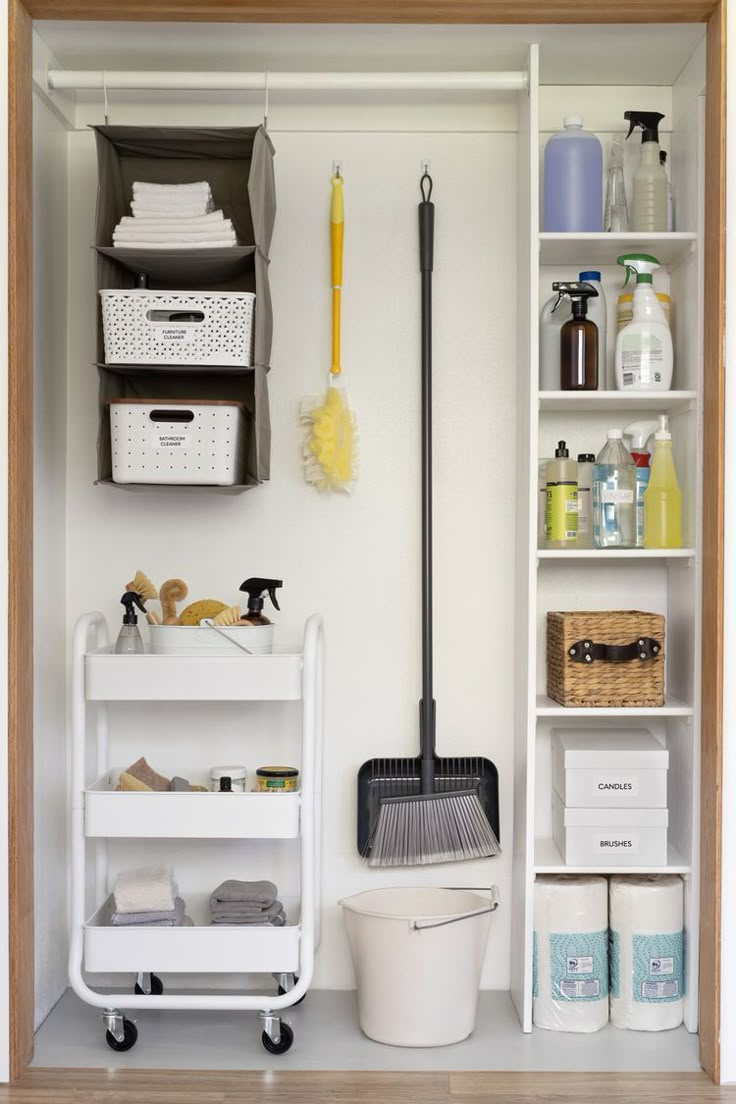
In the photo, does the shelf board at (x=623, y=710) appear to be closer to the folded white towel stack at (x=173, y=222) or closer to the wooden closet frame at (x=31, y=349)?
the wooden closet frame at (x=31, y=349)

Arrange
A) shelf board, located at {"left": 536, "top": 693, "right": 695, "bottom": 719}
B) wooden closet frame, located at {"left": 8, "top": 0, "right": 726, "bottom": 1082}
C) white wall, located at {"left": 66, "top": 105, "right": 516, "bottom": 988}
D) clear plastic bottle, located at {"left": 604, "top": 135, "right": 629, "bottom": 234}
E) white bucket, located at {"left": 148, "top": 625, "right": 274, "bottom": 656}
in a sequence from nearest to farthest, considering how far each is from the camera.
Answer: wooden closet frame, located at {"left": 8, "top": 0, "right": 726, "bottom": 1082} < white bucket, located at {"left": 148, "top": 625, "right": 274, "bottom": 656} < shelf board, located at {"left": 536, "top": 693, "right": 695, "bottom": 719} < clear plastic bottle, located at {"left": 604, "top": 135, "right": 629, "bottom": 234} < white wall, located at {"left": 66, "top": 105, "right": 516, "bottom": 988}

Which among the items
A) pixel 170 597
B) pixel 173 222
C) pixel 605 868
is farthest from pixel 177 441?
pixel 605 868

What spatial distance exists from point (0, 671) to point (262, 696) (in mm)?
504

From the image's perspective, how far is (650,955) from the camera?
2.38m

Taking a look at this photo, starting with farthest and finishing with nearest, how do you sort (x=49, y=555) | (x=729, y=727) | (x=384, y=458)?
(x=384, y=458) < (x=49, y=555) < (x=729, y=727)

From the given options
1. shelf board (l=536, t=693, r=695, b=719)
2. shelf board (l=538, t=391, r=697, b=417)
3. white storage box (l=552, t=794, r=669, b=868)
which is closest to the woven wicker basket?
shelf board (l=536, t=693, r=695, b=719)

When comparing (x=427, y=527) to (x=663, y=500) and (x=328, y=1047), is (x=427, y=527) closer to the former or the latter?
(x=663, y=500)

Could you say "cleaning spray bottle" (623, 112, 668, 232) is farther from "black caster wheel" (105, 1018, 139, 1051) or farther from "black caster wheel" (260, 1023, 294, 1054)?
"black caster wheel" (105, 1018, 139, 1051)

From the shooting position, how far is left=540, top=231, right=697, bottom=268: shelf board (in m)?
2.36

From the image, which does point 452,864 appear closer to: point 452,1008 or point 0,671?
point 452,1008

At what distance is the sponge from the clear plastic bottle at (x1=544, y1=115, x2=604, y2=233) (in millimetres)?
1077

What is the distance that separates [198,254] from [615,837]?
4.94 ft

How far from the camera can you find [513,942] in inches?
101

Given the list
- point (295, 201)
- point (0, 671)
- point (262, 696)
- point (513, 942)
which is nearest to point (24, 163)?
point (295, 201)
